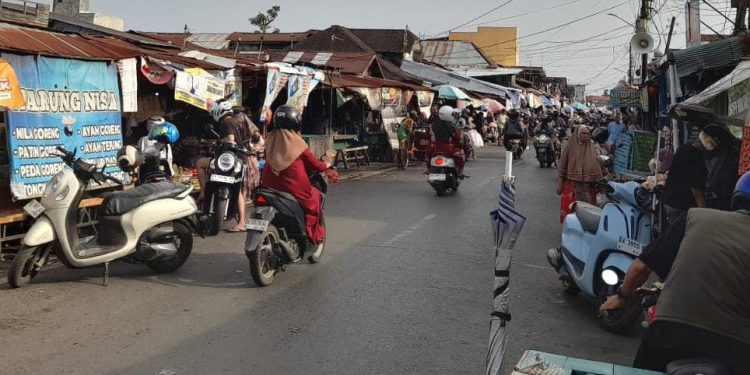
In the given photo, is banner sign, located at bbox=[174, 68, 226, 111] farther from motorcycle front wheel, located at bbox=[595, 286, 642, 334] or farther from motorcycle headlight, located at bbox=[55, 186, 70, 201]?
motorcycle front wheel, located at bbox=[595, 286, 642, 334]

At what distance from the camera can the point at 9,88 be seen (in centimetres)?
682

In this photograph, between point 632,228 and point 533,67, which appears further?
point 533,67

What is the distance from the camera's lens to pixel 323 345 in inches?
187

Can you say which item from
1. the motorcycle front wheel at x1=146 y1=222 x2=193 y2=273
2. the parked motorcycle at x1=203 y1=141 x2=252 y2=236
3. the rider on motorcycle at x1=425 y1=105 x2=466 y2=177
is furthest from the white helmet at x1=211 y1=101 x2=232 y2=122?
the rider on motorcycle at x1=425 y1=105 x2=466 y2=177

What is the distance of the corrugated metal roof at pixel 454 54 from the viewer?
49.0 meters

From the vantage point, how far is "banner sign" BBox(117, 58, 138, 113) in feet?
29.2

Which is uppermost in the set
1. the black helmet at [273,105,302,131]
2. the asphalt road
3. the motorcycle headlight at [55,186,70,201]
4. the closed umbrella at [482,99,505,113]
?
the closed umbrella at [482,99,505,113]

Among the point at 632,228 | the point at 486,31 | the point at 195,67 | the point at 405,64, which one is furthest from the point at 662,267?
the point at 486,31

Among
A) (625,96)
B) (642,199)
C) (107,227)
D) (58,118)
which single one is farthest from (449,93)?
(642,199)

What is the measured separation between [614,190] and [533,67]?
59.9 metres

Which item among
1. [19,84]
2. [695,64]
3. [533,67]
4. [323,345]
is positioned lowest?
[323,345]

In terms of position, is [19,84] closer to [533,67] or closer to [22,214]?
[22,214]

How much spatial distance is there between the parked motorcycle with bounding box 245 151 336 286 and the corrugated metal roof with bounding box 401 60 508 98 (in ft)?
96.3

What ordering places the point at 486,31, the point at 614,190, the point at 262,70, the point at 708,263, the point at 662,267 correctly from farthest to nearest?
1. the point at 486,31
2. the point at 262,70
3. the point at 614,190
4. the point at 662,267
5. the point at 708,263
